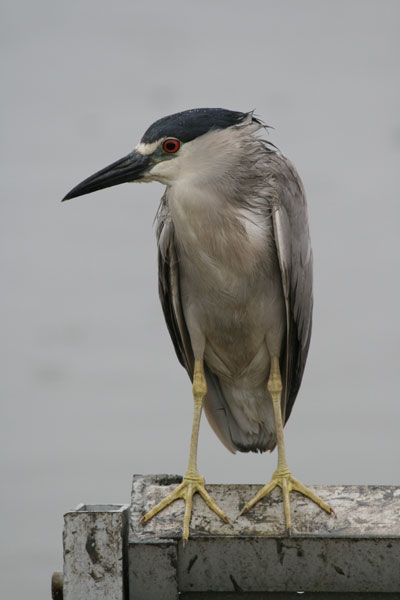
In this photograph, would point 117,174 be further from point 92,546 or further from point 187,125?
point 92,546

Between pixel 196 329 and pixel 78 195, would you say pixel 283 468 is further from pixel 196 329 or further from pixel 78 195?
pixel 78 195

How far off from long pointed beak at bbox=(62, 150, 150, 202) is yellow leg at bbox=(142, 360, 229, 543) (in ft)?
2.15

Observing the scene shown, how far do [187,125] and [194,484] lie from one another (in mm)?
1011

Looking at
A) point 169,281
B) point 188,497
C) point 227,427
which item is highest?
point 169,281

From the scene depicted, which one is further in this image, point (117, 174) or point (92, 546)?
point (117, 174)

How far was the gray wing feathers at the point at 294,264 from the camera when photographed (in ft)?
8.68

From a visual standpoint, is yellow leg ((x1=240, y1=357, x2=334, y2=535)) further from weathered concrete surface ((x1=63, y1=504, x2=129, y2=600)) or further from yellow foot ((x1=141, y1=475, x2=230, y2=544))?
weathered concrete surface ((x1=63, y1=504, x2=129, y2=600))

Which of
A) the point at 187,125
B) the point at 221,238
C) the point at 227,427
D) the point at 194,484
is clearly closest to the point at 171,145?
the point at 187,125

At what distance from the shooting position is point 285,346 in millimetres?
2912

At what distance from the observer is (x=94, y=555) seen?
2086 mm

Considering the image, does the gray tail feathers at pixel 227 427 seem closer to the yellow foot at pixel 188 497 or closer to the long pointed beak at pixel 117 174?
the yellow foot at pixel 188 497

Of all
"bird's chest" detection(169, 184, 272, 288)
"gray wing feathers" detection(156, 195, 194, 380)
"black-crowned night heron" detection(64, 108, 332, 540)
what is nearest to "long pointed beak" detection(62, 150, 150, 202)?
"black-crowned night heron" detection(64, 108, 332, 540)

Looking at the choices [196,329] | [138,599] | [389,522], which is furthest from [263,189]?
[138,599]

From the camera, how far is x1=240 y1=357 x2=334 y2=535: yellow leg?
2.39 metres
